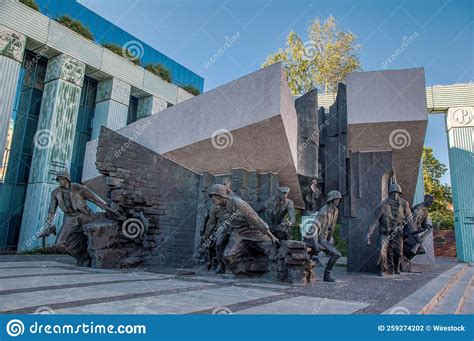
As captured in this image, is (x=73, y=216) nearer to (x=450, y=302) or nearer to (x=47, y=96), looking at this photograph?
(x=450, y=302)

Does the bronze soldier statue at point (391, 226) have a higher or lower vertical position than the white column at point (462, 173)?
lower

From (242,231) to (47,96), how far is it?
51.4 ft

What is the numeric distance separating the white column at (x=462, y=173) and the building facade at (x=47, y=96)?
17993 millimetres

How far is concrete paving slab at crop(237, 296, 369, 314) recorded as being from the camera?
3790 millimetres

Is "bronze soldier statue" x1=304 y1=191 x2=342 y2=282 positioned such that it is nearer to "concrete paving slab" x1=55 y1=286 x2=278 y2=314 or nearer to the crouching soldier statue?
"concrete paving slab" x1=55 y1=286 x2=278 y2=314

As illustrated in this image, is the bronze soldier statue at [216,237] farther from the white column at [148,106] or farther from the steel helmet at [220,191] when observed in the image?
the white column at [148,106]

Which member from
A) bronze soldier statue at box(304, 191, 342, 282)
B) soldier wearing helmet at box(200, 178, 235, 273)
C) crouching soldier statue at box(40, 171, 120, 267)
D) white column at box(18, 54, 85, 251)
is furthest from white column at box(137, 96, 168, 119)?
bronze soldier statue at box(304, 191, 342, 282)

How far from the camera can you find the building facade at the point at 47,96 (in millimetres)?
16531

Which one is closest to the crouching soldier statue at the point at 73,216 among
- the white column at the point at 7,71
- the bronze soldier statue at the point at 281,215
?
the bronze soldier statue at the point at 281,215

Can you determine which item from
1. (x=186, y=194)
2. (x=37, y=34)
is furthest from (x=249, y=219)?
(x=37, y=34)

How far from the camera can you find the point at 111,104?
20.6 m

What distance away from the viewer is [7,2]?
52.4ft

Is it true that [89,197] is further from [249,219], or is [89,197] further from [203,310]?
[203,310]

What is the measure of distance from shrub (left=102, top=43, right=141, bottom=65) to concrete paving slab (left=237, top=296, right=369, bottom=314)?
20.6 metres
